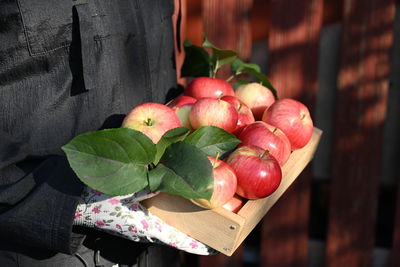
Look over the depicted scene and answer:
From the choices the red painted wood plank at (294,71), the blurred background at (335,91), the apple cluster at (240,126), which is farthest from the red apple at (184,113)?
the red painted wood plank at (294,71)

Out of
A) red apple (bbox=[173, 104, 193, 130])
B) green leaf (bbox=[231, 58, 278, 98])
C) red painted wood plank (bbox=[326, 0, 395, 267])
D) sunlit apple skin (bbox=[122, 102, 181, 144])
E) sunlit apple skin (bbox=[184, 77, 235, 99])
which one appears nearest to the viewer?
sunlit apple skin (bbox=[122, 102, 181, 144])

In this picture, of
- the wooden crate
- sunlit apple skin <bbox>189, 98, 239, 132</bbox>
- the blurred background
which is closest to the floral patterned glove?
the wooden crate

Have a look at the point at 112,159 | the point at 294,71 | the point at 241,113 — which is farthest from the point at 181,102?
the point at 294,71

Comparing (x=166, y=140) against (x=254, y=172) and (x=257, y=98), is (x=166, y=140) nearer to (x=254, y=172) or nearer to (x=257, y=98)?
(x=254, y=172)

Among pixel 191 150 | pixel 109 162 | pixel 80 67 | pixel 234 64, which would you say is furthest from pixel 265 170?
pixel 234 64

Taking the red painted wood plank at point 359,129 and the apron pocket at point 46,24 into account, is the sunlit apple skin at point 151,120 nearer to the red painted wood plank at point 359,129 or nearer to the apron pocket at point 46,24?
the apron pocket at point 46,24

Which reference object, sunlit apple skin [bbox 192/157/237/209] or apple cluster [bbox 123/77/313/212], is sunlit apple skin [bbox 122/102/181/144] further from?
sunlit apple skin [bbox 192/157/237/209]

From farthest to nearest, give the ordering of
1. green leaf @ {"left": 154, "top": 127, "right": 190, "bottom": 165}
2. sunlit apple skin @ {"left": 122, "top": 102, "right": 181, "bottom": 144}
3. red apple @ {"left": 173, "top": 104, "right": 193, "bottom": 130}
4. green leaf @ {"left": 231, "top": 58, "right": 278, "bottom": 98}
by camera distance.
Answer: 1. green leaf @ {"left": 231, "top": 58, "right": 278, "bottom": 98}
2. red apple @ {"left": 173, "top": 104, "right": 193, "bottom": 130}
3. sunlit apple skin @ {"left": 122, "top": 102, "right": 181, "bottom": 144}
4. green leaf @ {"left": 154, "top": 127, "right": 190, "bottom": 165}

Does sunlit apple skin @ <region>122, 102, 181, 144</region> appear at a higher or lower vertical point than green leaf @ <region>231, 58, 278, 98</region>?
higher

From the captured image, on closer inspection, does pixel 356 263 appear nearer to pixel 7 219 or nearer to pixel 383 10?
pixel 383 10

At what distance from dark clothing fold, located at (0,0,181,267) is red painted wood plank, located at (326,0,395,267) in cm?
103

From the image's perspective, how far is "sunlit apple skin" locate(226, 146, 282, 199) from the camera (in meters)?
1.20

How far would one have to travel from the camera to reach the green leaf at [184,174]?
1.04 m

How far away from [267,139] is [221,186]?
26 centimetres
